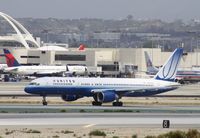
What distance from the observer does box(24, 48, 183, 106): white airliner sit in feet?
285

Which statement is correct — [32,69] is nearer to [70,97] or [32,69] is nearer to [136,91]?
[136,91]

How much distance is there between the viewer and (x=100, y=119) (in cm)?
6244

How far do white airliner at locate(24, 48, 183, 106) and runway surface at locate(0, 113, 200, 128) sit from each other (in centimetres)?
1814

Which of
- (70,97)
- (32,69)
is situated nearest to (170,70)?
(70,97)

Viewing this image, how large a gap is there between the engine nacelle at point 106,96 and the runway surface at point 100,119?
17.0 meters

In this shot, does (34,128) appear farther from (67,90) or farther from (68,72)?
(68,72)

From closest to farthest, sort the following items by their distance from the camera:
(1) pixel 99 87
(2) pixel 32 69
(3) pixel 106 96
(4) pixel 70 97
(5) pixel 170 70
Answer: (3) pixel 106 96
(4) pixel 70 97
(1) pixel 99 87
(5) pixel 170 70
(2) pixel 32 69

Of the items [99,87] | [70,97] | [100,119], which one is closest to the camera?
[100,119]

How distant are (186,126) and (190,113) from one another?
50.7 feet

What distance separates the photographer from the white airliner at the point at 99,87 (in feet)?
285

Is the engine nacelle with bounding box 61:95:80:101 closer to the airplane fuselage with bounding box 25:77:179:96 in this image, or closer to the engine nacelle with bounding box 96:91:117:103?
the airplane fuselage with bounding box 25:77:179:96

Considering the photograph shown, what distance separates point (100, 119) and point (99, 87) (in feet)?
87.0

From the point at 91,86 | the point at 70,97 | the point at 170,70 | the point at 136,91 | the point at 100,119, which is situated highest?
the point at 170,70

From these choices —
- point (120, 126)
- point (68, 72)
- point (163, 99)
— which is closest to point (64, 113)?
point (120, 126)
